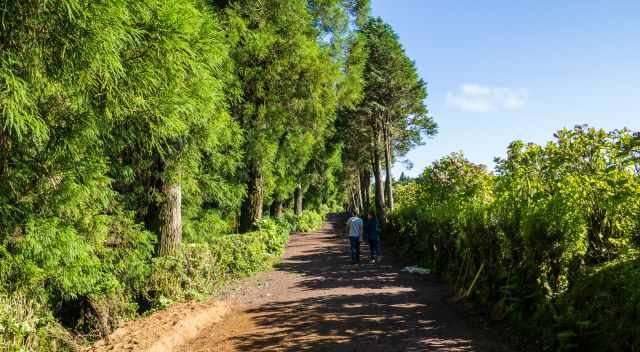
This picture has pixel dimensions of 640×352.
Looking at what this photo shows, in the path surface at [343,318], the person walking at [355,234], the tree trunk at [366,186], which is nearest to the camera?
the path surface at [343,318]

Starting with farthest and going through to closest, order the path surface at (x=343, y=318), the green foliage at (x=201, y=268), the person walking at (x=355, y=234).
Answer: the person walking at (x=355, y=234)
the green foliage at (x=201, y=268)
the path surface at (x=343, y=318)

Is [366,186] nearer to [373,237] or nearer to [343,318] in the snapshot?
[373,237]

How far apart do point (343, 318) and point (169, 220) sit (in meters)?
5.13

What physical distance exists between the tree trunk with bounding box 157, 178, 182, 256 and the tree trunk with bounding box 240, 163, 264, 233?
6.90m

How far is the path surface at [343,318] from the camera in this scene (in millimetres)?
6215

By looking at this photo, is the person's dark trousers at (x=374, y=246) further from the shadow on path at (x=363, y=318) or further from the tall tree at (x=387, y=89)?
the tall tree at (x=387, y=89)

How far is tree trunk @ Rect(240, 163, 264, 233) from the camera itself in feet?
57.1

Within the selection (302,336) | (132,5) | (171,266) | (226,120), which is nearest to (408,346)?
(302,336)

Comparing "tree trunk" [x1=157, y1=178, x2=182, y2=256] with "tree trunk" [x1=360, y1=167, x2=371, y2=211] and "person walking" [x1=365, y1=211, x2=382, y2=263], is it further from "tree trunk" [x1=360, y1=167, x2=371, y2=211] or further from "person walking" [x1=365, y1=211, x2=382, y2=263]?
"tree trunk" [x1=360, y1=167, x2=371, y2=211]

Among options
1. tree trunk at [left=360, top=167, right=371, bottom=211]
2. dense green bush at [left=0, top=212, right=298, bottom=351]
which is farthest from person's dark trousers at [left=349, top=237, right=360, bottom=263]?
tree trunk at [left=360, top=167, right=371, bottom=211]

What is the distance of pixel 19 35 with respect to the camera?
573cm

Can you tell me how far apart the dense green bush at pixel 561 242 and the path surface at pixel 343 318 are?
80 cm

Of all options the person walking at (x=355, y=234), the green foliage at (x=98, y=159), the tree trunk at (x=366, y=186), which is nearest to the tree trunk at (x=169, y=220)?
the green foliage at (x=98, y=159)

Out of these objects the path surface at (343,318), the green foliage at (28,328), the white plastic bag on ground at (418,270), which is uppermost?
the green foliage at (28,328)
